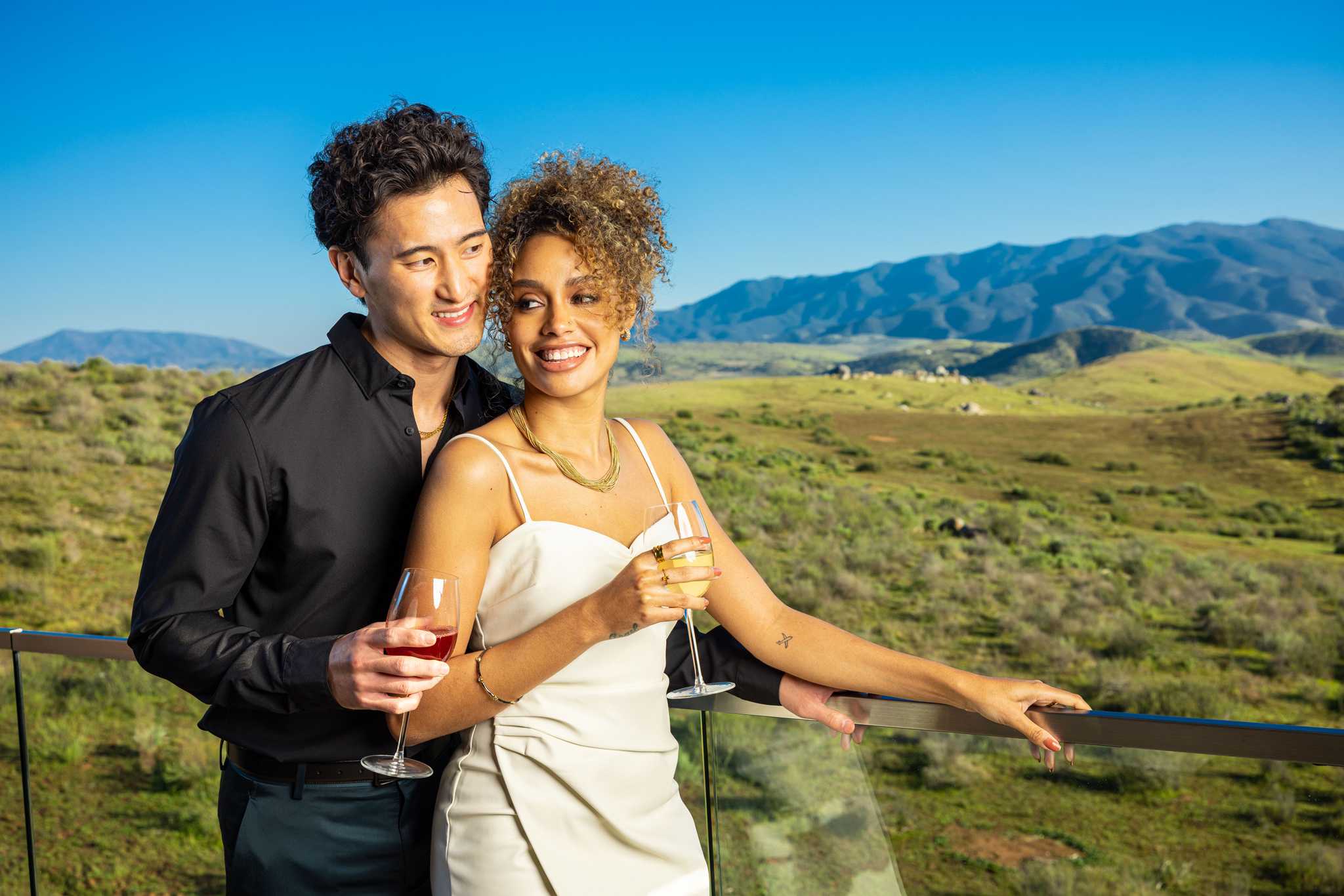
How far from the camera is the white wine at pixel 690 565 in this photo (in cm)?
159

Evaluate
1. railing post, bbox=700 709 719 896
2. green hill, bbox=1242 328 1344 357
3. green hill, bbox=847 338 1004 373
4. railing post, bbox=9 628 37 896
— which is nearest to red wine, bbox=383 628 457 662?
railing post, bbox=700 709 719 896

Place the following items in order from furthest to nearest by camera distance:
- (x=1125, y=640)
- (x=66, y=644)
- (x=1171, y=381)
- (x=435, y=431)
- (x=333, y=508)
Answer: (x=1171, y=381) < (x=1125, y=640) < (x=66, y=644) < (x=435, y=431) < (x=333, y=508)

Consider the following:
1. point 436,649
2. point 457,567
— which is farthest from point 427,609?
point 457,567

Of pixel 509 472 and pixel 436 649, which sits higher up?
pixel 509 472

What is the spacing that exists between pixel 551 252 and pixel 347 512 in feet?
2.01

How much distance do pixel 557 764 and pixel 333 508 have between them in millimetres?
615

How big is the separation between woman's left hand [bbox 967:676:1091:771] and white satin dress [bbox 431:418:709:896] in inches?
24.3

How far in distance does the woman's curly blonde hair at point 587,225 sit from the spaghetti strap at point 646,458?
0.72 feet

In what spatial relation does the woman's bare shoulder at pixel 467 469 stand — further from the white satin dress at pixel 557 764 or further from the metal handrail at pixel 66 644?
the metal handrail at pixel 66 644

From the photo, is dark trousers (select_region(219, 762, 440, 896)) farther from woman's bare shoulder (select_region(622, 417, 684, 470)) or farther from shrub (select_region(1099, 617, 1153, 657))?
shrub (select_region(1099, 617, 1153, 657))

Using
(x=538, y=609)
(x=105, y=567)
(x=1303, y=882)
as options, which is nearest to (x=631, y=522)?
(x=538, y=609)

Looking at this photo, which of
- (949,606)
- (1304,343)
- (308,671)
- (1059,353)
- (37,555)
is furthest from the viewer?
(1059,353)

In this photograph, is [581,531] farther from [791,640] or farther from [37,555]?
[37,555]

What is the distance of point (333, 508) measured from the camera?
6.05 ft
